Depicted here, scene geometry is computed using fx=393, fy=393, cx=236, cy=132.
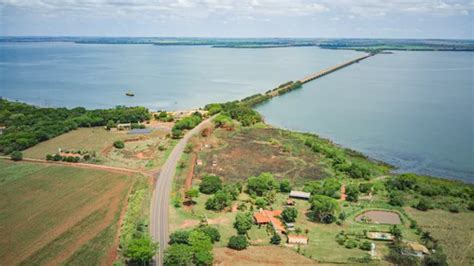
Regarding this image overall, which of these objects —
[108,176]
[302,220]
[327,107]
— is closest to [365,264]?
[302,220]

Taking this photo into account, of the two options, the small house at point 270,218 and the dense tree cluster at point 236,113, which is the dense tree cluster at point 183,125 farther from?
the small house at point 270,218

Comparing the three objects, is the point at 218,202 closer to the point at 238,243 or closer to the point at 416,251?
the point at 238,243

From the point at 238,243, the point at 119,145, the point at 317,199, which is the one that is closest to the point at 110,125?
the point at 119,145

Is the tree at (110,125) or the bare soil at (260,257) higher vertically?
the tree at (110,125)

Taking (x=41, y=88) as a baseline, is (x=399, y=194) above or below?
below

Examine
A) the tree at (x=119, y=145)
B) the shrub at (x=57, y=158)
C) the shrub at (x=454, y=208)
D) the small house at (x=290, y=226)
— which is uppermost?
the tree at (x=119, y=145)

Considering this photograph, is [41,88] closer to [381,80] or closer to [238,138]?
[238,138]

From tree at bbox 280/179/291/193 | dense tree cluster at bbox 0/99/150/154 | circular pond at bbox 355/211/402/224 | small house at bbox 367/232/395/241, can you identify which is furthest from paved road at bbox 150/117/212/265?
dense tree cluster at bbox 0/99/150/154

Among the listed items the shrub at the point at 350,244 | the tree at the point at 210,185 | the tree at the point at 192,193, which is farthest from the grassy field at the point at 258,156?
the shrub at the point at 350,244
